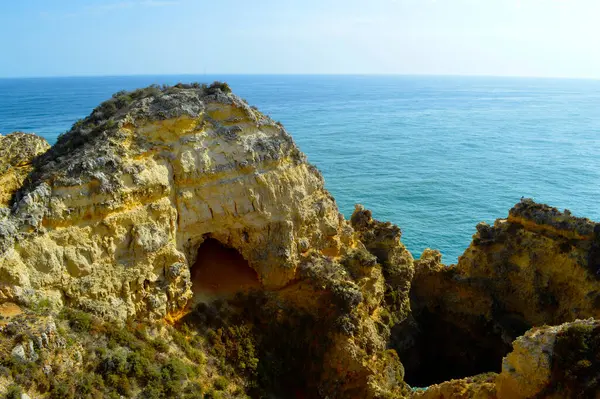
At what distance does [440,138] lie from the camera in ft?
336

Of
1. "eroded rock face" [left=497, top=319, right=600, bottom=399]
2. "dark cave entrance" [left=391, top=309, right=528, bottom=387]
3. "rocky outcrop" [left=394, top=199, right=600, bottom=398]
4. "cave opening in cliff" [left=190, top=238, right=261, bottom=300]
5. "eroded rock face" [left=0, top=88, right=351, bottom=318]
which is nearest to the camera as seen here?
"eroded rock face" [left=497, top=319, right=600, bottom=399]

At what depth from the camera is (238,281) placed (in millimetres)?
24578

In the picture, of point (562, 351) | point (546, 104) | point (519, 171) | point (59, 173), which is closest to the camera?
point (562, 351)

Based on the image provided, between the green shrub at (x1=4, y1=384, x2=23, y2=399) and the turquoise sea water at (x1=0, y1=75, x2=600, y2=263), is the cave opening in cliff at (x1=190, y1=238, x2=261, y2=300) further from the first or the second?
the turquoise sea water at (x1=0, y1=75, x2=600, y2=263)

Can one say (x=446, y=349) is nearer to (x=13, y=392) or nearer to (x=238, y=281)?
(x=238, y=281)

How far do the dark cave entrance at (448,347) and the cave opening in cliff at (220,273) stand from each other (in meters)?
10.2

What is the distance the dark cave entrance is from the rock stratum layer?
98 mm

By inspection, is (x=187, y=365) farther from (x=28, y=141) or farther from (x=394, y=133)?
(x=394, y=133)

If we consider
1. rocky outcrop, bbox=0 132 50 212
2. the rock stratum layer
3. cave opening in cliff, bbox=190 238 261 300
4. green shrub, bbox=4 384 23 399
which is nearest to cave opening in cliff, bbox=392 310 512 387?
the rock stratum layer

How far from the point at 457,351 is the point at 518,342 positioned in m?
14.1

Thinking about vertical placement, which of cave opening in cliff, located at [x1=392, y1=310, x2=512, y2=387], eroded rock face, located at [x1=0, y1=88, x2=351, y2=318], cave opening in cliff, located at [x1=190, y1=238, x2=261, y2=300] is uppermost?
eroded rock face, located at [x1=0, y1=88, x2=351, y2=318]

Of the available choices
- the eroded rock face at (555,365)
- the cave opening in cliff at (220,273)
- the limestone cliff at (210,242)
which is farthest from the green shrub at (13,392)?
the eroded rock face at (555,365)

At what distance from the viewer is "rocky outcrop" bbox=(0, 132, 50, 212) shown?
20078 millimetres

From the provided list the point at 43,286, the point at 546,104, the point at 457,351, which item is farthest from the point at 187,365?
the point at 546,104
